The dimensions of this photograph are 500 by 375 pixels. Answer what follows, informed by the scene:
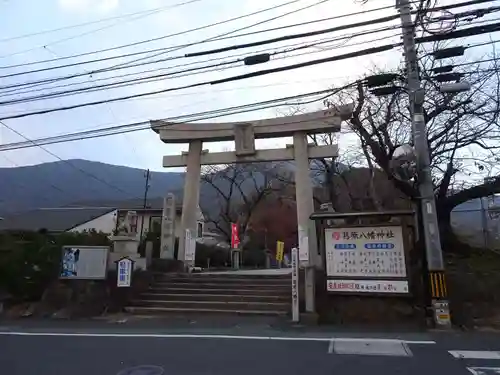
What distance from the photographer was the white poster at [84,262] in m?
14.2

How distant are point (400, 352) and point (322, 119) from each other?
1111cm

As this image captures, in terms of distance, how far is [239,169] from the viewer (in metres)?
41.7

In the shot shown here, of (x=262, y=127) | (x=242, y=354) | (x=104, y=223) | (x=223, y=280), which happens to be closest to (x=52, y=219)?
(x=104, y=223)

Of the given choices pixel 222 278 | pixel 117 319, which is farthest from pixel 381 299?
pixel 117 319

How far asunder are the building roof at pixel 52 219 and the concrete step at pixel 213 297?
69.0 ft

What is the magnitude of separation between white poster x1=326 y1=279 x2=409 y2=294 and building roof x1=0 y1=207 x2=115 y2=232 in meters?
26.0

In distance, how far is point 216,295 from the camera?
13875mm

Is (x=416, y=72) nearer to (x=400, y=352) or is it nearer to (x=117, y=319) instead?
(x=400, y=352)

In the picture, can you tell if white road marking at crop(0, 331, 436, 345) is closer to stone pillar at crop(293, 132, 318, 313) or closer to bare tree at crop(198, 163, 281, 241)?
stone pillar at crop(293, 132, 318, 313)

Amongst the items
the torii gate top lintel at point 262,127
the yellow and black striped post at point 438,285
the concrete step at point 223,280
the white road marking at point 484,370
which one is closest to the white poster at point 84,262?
the concrete step at point 223,280

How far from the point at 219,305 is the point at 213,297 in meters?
0.61

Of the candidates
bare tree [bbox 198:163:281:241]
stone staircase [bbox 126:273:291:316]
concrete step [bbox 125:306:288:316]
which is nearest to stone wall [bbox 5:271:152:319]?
stone staircase [bbox 126:273:291:316]

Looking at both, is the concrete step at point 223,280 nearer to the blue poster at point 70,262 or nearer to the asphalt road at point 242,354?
the blue poster at point 70,262

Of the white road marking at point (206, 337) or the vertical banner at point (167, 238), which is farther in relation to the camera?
the vertical banner at point (167, 238)
